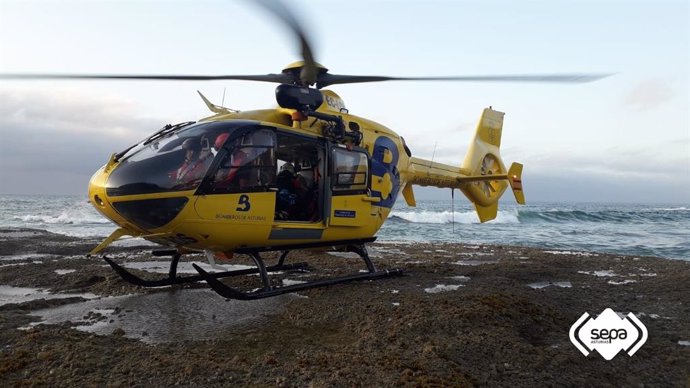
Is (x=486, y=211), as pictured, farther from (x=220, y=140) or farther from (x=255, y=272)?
(x=220, y=140)

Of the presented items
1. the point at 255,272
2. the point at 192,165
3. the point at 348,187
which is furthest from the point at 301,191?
the point at 192,165

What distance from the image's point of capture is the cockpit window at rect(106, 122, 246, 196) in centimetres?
543

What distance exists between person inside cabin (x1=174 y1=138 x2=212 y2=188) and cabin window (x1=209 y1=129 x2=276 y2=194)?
6.7 inches

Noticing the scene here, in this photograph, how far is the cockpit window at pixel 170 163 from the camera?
5.43 meters

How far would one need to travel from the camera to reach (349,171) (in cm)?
763

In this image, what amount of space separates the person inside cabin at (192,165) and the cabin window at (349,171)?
2187 mm

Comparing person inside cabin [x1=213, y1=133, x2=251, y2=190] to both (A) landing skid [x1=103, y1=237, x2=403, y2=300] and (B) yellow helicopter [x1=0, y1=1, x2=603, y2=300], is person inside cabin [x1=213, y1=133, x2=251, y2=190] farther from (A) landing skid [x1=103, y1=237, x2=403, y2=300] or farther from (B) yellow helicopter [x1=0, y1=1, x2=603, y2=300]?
(A) landing skid [x1=103, y1=237, x2=403, y2=300]

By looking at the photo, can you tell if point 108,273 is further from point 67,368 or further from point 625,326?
point 625,326

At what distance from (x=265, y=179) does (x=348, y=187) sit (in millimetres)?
1766

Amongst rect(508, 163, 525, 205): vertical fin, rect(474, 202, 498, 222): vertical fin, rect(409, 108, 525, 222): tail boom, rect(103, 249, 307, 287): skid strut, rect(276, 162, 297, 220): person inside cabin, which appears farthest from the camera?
rect(474, 202, 498, 222): vertical fin

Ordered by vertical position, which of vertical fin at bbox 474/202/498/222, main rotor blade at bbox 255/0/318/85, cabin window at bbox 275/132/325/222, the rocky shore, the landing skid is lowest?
the rocky shore

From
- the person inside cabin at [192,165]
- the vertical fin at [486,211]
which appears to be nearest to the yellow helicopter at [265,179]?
the person inside cabin at [192,165]

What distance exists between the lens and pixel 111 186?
18.1ft

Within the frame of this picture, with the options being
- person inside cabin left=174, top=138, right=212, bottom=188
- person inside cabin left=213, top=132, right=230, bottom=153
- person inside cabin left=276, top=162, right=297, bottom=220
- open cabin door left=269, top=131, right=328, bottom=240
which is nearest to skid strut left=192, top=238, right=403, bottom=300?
open cabin door left=269, top=131, right=328, bottom=240
